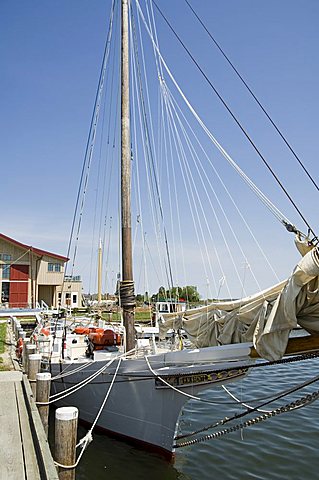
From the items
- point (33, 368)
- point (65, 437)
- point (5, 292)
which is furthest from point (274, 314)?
point (5, 292)

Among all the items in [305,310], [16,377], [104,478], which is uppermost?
[305,310]

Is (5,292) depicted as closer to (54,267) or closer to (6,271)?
(6,271)

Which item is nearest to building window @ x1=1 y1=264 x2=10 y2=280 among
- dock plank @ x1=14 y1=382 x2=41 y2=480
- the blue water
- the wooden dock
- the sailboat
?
the sailboat

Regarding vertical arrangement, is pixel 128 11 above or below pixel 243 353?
above

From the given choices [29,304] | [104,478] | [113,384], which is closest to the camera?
[104,478]

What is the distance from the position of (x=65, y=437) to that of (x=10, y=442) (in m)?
0.92

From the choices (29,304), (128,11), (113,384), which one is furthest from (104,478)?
(29,304)

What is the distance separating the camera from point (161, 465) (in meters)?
8.48

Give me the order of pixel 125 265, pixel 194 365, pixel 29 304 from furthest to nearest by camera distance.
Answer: pixel 29 304
pixel 125 265
pixel 194 365

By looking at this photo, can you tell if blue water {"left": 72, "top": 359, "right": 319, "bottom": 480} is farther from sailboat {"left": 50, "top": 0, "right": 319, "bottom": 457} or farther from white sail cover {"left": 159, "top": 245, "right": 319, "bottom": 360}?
white sail cover {"left": 159, "top": 245, "right": 319, "bottom": 360}

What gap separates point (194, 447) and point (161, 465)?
134 centimetres

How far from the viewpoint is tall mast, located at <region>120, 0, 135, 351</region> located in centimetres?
981

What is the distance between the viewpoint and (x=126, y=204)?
10.5 metres

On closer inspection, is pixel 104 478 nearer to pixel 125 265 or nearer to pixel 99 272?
pixel 125 265
